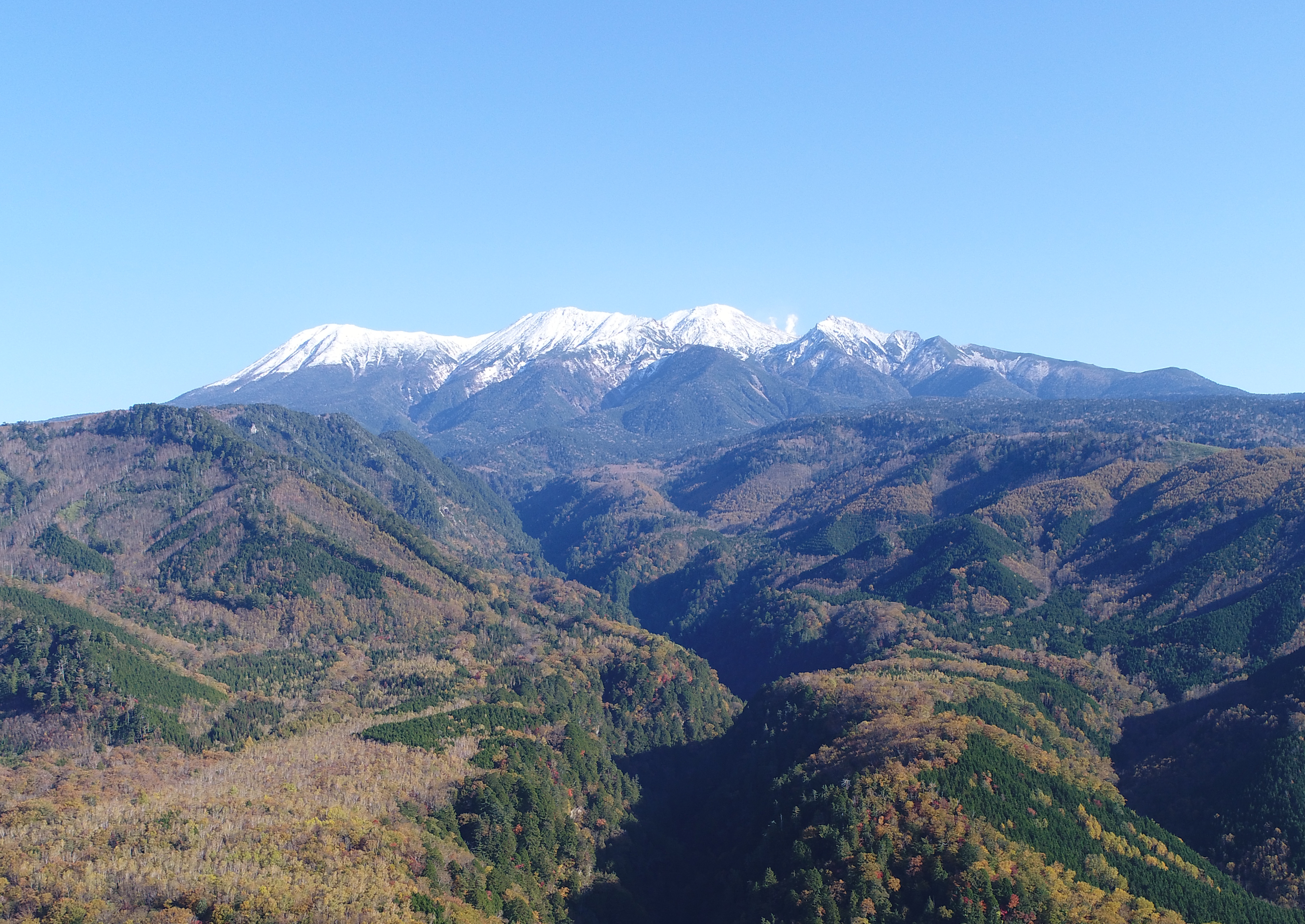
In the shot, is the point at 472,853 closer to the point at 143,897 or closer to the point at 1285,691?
the point at 143,897

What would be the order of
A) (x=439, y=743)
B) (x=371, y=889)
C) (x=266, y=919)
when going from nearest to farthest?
(x=266, y=919), (x=371, y=889), (x=439, y=743)

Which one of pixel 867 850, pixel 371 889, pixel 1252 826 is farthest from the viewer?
pixel 1252 826

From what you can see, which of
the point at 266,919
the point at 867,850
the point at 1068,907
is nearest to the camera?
the point at 266,919

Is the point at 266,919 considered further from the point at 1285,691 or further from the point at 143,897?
the point at 1285,691

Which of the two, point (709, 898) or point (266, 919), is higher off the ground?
point (266, 919)

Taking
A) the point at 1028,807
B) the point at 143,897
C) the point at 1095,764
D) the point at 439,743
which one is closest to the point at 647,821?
the point at 439,743

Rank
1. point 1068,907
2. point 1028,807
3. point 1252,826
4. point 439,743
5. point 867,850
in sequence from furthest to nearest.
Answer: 1. point 439,743
2. point 1252,826
3. point 1028,807
4. point 867,850
5. point 1068,907

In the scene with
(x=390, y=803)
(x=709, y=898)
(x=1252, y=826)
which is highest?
(x=390, y=803)

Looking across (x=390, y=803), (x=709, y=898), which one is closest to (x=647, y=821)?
(x=709, y=898)

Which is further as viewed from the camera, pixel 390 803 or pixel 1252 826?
pixel 1252 826
